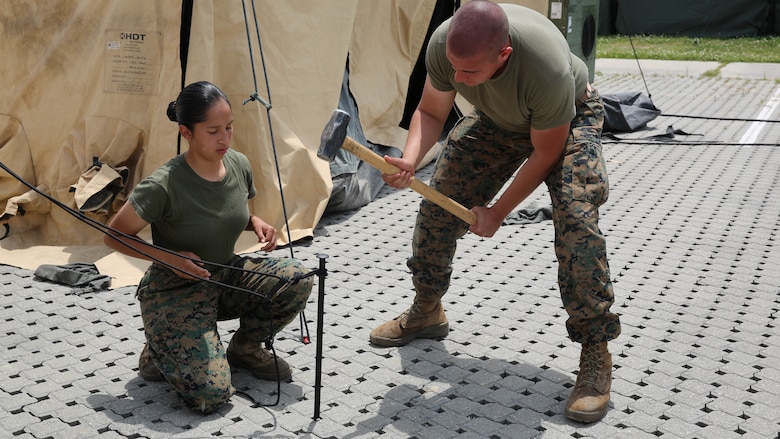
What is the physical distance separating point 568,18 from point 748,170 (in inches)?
93.2

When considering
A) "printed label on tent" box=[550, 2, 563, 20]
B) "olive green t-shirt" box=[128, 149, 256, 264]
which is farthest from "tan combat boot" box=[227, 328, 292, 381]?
"printed label on tent" box=[550, 2, 563, 20]

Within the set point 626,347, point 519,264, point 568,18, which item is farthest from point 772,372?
point 568,18

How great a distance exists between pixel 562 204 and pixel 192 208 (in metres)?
1.31

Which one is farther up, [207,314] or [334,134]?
[334,134]

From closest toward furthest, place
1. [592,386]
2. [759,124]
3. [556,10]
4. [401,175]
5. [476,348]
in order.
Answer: [401,175]
[592,386]
[476,348]
[556,10]
[759,124]

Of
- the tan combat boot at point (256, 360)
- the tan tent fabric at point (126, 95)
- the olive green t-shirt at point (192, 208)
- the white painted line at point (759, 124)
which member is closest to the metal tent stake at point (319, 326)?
the tan combat boot at point (256, 360)

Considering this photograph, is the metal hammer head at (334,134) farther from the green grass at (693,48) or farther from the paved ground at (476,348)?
the green grass at (693,48)

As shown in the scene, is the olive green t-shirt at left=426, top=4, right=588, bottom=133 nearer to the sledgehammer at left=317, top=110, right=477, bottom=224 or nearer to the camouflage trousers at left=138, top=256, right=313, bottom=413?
the sledgehammer at left=317, top=110, right=477, bottom=224

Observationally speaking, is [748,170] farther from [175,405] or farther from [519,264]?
[175,405]

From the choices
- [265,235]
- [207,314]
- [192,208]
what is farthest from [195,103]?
[207,314]

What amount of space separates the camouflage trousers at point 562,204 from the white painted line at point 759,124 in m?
4.74

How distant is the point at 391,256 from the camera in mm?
4930

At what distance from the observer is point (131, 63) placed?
16.0ft

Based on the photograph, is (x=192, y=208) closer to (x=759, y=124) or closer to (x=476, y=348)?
(x=476, y=348)
